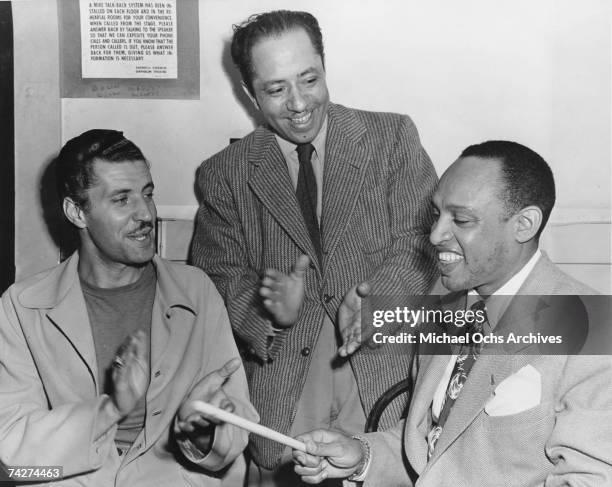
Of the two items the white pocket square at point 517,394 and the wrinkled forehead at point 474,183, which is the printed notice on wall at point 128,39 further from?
the white pocket square at point 517,394

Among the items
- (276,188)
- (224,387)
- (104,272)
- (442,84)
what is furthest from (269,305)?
(442,84)

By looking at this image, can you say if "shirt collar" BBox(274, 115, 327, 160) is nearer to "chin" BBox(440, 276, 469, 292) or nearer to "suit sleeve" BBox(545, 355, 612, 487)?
"chin" BBox(440, 276, 469, 292)

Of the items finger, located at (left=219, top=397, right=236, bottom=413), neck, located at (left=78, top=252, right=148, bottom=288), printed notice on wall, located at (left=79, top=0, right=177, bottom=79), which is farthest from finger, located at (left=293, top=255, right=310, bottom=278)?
→ printed notice on wall, located at (left=79, top=0, right=177, bottom=79)

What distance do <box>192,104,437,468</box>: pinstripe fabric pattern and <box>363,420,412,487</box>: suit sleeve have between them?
31cm

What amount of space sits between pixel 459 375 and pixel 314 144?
2.75 ft

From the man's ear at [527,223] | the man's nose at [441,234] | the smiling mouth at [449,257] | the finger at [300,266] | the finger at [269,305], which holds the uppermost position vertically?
the man's ear at [527,223]

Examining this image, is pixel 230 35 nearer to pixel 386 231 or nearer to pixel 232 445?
pixel 386 231

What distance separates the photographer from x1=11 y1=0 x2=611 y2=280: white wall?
2451 millimetres

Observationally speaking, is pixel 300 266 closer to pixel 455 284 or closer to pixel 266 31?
pixel 455 284

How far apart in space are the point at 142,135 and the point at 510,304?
140 cm

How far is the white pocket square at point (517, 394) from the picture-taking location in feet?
4.87

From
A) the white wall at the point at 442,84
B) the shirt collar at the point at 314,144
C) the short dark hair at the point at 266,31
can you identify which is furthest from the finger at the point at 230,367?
the white wall at the point at 442,84

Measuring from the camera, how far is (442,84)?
2.50m

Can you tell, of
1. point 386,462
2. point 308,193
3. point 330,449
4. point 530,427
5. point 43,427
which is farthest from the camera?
point 308,193
